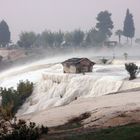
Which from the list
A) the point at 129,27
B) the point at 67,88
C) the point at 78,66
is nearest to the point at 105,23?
the point at 129,27

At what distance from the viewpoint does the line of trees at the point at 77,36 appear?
393 feet

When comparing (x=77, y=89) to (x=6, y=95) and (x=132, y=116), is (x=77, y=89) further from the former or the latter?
(x=132, y=116)

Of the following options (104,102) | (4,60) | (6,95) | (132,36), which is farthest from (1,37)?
→ (104,102)

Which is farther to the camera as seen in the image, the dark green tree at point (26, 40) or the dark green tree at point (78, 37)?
the dark green tree at point (78, 37)

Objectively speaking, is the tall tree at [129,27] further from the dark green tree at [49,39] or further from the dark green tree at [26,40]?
the dark green tree at [26,40]

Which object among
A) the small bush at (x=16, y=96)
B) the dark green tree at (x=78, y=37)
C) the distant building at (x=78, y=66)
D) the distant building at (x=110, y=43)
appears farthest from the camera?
the dark green tree at (x=78, y=37)

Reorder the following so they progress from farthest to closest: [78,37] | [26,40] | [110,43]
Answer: [78,37], [26,40], [110,43]

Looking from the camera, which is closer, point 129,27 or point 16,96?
point 16,96

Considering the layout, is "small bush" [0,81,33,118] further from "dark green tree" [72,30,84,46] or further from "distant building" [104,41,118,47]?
"dark green tree" [72,30,84,46]

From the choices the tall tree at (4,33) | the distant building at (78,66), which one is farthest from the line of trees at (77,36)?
the distant building at (78,66)

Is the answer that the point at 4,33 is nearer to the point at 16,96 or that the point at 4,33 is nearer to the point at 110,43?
the point at 110,43

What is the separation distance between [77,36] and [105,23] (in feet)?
43.3

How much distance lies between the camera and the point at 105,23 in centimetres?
13012

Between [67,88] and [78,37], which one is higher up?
[78,37]
